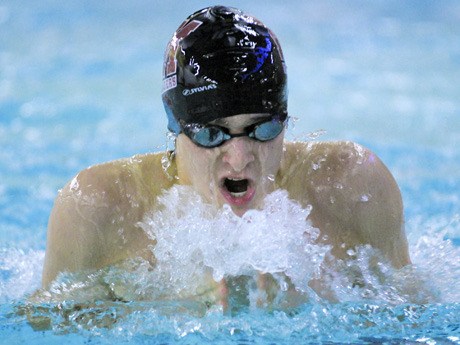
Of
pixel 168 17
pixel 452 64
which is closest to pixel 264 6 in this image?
pixel 168 17

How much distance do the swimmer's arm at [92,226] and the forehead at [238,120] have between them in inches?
16.9

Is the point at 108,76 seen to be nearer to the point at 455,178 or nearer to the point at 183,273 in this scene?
the point at 455,178

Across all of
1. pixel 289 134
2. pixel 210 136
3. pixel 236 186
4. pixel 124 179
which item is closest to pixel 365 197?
pixel 289 134

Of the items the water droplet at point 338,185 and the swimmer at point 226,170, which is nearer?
the swimmer at point 226,170

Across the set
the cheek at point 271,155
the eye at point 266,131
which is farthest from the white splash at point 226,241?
the eye at point 266,131

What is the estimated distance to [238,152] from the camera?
88.4 inches

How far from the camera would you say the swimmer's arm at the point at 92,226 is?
2424mm

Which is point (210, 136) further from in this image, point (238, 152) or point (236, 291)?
point (236, 291)

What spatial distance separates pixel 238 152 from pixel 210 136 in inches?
3.7

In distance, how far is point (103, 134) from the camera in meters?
5.34

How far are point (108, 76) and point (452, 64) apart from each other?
269 centimetres

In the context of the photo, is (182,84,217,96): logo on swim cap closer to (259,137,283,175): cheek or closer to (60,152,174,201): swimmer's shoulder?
(259,137,283,175): cheek

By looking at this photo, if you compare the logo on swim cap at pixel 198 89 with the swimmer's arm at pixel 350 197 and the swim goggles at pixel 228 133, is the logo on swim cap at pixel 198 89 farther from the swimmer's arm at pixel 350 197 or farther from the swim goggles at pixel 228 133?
the swimmer's arm at pixel 350 197

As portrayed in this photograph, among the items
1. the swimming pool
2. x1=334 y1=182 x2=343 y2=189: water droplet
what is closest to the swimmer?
x1=334 y1=182 x2=343 y2=189: water droplet
